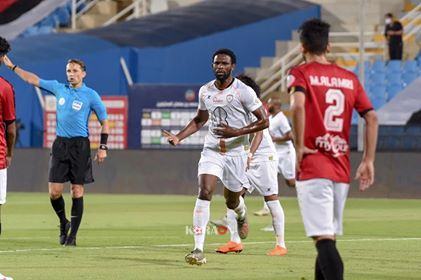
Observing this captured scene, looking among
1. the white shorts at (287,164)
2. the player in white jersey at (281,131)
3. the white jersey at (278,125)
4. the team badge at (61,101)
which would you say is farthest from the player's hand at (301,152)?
the white shorts at (287,164)

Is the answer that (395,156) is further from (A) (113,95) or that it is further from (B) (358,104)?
(B) (358,104)

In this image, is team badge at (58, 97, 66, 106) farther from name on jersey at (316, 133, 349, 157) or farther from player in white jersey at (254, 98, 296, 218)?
name on jersey at (316, 133, 349, 157)

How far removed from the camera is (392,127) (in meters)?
34.7

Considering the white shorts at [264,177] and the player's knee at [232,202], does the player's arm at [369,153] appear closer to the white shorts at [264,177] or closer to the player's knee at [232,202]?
the player's knee at [232,202]

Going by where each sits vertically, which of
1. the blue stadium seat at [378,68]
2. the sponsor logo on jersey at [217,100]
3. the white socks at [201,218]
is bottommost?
the white socks at [201,218]

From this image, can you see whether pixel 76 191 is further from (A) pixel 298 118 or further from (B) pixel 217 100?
(A) pixel 298 118

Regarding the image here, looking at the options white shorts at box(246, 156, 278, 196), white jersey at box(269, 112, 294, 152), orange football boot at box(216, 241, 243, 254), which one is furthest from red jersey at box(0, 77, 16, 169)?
white jersey at box(269, 112, 294, 152)

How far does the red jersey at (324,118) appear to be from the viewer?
1111 centimetres

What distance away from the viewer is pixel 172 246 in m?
18.4

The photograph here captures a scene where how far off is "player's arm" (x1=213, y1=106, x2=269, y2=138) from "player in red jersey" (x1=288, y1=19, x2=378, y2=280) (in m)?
4.84

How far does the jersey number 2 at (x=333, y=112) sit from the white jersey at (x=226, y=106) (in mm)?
5274

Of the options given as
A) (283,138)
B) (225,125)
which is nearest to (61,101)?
(225,125)

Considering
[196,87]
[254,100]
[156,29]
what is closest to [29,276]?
[254,100]

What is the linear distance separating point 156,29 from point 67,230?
23562 mm
